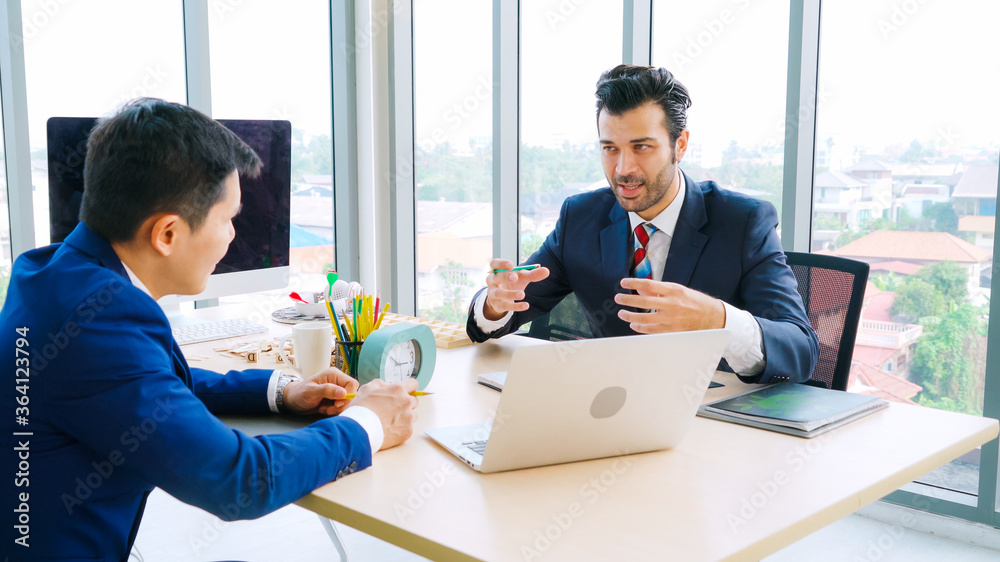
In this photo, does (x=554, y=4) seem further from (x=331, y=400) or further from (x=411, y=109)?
(x=331, y=400)

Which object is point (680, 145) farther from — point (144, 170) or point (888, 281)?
point (144, 170)

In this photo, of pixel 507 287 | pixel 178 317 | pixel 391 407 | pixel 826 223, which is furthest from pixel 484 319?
pixel 826 223

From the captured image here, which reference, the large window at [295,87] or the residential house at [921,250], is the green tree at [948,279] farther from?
the large window at [295,87]

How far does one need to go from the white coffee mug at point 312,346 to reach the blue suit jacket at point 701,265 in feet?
1.44

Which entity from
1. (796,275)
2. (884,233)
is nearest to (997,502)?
(884,233)

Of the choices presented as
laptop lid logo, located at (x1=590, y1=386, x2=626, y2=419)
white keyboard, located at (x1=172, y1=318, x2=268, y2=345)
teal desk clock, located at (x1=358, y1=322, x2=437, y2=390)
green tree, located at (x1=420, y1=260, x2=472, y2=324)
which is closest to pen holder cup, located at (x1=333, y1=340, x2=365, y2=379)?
teal desk clock, located at (x1=358, y1=322, x2=437, y2=390)

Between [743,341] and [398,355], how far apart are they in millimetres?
630

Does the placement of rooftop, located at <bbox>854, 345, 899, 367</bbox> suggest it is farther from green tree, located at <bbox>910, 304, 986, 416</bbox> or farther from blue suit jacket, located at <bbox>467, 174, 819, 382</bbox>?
blue suit jacket, located at <bbox>467, 174, 819, 382</bbox>

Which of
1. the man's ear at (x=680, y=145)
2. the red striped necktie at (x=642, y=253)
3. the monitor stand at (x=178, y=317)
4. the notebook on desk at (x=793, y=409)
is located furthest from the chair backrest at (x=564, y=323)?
the monitor stand at (x=178, y=317)

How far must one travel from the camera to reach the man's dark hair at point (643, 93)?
193 centimetres

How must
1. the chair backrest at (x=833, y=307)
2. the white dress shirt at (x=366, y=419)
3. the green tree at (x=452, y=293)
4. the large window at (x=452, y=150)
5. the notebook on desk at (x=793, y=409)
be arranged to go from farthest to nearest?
the green tree at (x=452, y=293) < the large window at (x=452, y=150) < the chair backrest at (x=833, y=307) < the notebook on desk at (x=793, y=409) < the white dress shirt at (x=366, y=419)

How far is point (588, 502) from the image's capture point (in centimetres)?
98

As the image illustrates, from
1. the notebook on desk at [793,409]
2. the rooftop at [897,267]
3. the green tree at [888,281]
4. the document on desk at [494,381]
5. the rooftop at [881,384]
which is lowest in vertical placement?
the rooftop at [881,384]

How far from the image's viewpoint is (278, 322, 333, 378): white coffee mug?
5.11ft
